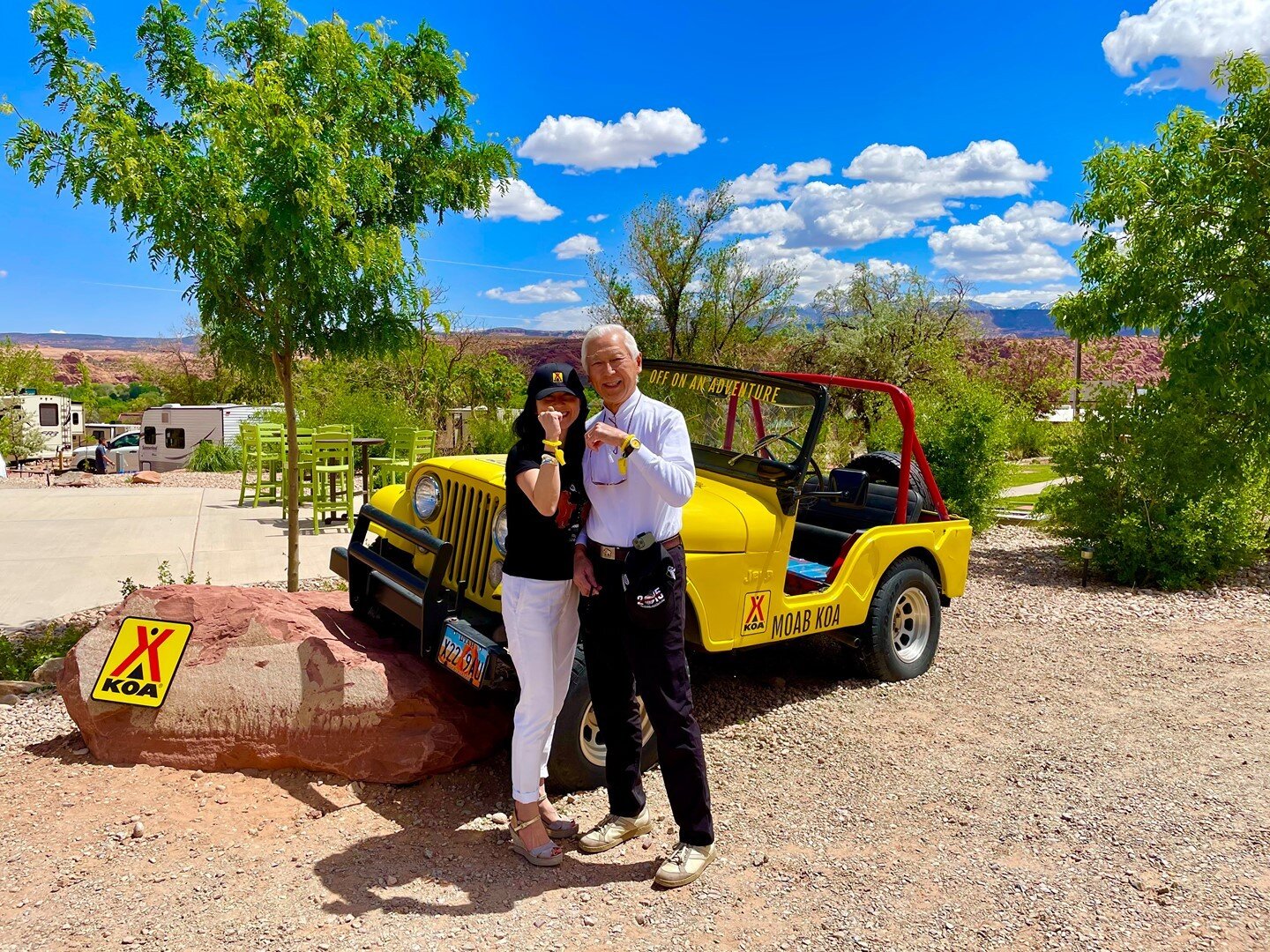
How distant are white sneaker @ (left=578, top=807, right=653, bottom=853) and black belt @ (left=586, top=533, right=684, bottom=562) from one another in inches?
43.4

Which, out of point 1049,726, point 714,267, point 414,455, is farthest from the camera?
point 714,267

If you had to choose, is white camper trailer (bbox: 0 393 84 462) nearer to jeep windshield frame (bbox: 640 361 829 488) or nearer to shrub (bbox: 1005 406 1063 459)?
shrub (bbox: 1005 406 1063 459)

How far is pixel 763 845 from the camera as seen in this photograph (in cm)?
364

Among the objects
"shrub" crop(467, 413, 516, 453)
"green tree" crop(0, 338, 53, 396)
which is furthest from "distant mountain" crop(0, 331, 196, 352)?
"shrub" crop(467, 413, 516, 453)

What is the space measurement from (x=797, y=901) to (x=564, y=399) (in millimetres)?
1976

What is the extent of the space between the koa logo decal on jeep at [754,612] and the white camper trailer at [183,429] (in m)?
21.3

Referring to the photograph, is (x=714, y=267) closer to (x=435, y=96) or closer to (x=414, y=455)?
(x=414, y=455)

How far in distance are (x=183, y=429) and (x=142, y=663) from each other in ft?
75.0

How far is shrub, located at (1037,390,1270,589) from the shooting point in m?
8.66

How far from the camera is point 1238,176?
29.7ft

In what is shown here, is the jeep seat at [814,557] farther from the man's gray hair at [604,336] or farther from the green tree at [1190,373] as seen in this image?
the green tree at [1190,373]

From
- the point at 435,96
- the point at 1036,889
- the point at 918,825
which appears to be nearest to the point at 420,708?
the point at 918,825

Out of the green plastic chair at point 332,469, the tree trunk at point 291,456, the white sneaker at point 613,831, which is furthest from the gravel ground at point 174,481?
the white sneaker at point 613,831

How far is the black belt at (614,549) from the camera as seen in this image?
10.6 feet
